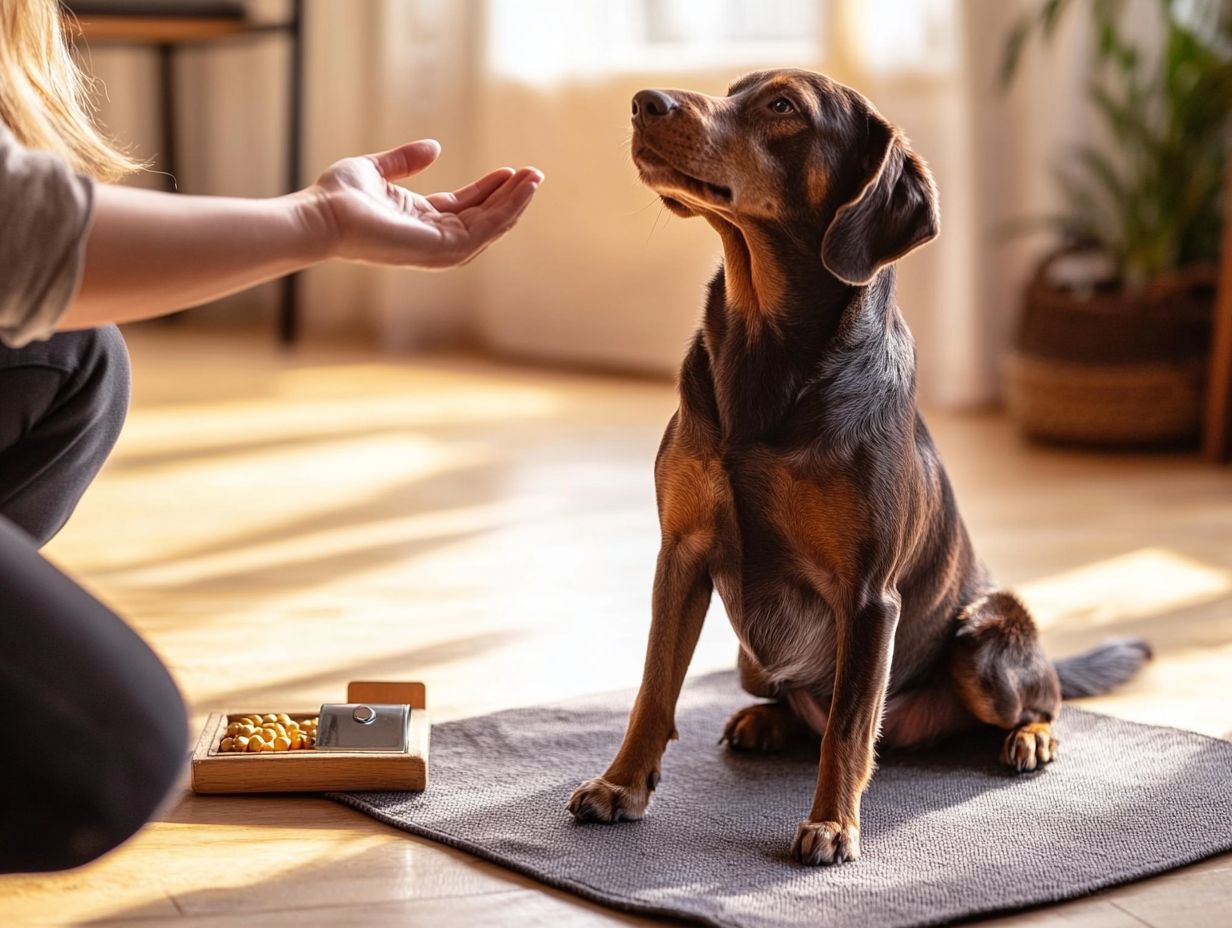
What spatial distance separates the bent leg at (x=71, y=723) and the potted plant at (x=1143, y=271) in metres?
3.19

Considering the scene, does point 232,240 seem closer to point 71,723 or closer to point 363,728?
point 71,723

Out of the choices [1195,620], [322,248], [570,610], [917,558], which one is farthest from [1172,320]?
[322,248]

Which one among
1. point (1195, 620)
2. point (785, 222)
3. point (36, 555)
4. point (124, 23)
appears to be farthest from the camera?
point (124, 23)

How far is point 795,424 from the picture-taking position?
1808 mm

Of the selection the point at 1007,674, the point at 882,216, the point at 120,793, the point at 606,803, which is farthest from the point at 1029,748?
the point at 120,793

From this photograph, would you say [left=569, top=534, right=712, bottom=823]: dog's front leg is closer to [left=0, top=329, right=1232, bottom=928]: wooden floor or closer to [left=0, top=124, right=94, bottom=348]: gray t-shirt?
[left=0, top=329, right=1232, bottom=928]: wooden floor

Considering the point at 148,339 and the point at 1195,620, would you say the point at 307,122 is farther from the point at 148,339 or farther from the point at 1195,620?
the point at 1195,620

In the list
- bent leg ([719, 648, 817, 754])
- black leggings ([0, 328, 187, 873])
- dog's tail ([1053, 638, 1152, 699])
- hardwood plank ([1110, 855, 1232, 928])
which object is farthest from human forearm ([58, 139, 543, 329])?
dog's tail ([1053, 638, 1152, 699])

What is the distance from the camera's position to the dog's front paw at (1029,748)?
2.06m

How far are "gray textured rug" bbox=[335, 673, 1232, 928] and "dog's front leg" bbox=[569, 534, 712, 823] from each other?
0.04m

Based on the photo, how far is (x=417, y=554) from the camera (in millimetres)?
3109

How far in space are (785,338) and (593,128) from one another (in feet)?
A: 12.2

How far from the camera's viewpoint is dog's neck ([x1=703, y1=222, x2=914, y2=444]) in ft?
5.98

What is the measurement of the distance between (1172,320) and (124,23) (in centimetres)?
352
